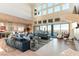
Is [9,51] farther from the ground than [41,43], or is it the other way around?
[41,43]

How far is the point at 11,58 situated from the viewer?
1.96 meters

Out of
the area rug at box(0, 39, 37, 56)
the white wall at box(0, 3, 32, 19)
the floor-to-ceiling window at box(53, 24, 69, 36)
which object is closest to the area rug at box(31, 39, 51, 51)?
the area rug at box(0, 39, 37, 56)

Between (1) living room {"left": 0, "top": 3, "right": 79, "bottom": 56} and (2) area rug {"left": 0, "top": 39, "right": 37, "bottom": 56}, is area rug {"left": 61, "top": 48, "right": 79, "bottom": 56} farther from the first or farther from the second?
(2) area rug {"left": 0, "top": 39, "right": 37, "bottom": 56}

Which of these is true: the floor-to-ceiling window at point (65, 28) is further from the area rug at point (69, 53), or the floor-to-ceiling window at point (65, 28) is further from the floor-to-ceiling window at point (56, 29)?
the area rug at point (69, 53)

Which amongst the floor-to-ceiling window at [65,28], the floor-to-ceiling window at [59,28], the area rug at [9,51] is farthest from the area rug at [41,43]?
the floor-to-ceiling window at [65,28]

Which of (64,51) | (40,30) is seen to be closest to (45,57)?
(64,51)

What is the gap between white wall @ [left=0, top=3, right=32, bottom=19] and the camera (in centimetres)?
194

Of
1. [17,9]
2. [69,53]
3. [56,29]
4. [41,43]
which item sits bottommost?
[69,53]

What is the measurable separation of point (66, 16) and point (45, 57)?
38.1 inches

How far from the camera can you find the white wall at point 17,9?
1.94 metres

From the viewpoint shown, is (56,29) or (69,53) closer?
(69,53)

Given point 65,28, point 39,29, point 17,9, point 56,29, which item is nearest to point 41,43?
point 39,29

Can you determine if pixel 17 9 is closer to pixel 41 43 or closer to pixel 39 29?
pixel 39 29

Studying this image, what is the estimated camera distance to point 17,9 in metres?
2.01
